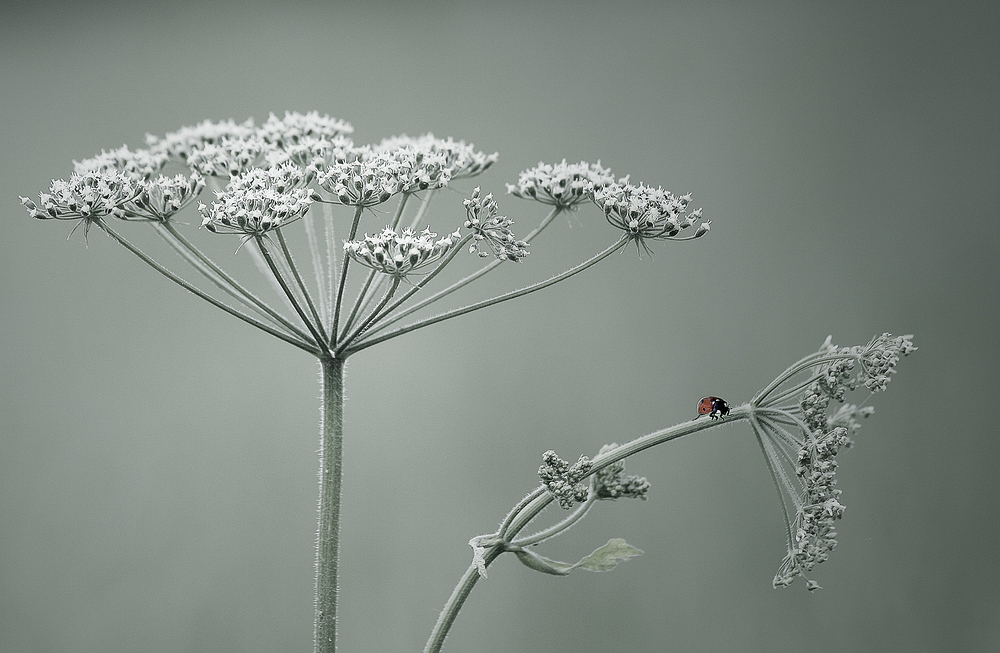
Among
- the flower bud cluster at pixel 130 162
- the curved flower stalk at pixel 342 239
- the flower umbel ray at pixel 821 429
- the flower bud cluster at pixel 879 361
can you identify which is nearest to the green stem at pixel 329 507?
the curved flower stalk at pixel 342 239

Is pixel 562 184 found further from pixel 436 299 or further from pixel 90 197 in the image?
pixel 90 197

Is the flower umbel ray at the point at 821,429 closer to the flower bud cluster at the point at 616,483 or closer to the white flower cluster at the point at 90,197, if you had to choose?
the flower bud cluster at the point at 616,483

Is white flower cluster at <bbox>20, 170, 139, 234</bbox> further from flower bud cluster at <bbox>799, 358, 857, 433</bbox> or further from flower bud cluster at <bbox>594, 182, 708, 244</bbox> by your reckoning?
flower bud cluster at <bbox>799, 358, 857, 433</bbox>

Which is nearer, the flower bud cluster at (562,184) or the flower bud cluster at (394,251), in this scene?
the flower bud cluster at (394,251)

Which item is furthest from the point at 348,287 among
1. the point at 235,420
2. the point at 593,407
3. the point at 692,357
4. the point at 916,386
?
the point at 916,386

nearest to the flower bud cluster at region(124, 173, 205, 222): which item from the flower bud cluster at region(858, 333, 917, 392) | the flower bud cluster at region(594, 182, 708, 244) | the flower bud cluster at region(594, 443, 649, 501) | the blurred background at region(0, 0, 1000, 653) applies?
the flower bud cluster at region(594, 182, 708, 244)

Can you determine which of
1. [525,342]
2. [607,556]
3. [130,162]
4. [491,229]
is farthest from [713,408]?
[525,342]

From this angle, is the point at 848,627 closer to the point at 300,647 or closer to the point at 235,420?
the point at 300,647
